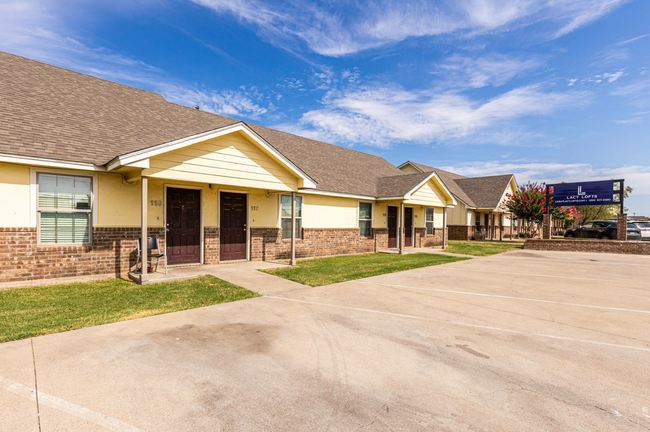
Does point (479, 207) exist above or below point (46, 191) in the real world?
above

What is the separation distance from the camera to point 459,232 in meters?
29.4

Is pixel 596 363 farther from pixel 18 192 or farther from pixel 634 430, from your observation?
pixel 18 192

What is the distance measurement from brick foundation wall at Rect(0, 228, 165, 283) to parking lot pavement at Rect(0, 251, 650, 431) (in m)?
4.57

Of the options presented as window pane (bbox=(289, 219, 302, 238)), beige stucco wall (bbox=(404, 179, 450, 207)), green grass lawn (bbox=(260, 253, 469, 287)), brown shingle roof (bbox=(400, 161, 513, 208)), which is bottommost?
green grass lawn (bbox=(260, 253, 469, 287))

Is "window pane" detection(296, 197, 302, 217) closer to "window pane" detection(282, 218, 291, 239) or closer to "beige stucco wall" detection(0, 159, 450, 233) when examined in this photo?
"beige stucco wall" detection(0, 159, 450, 233)

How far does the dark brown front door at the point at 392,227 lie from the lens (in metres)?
18.5

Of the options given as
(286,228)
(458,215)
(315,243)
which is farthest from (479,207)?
(286,228)

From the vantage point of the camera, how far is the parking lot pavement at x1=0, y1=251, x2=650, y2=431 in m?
2.82

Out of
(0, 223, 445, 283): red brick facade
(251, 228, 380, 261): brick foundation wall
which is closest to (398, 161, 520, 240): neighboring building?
(251, 228, 380, 261): brick foundation wall

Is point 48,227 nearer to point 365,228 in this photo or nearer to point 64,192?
point 64,192

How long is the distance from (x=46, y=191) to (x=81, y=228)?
1172mm

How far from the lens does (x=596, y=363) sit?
3.98m

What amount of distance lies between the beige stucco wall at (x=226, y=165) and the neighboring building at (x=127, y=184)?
0.10 feet

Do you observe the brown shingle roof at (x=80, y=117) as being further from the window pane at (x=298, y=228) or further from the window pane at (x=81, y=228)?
the window pane at (x=298, y=228)
